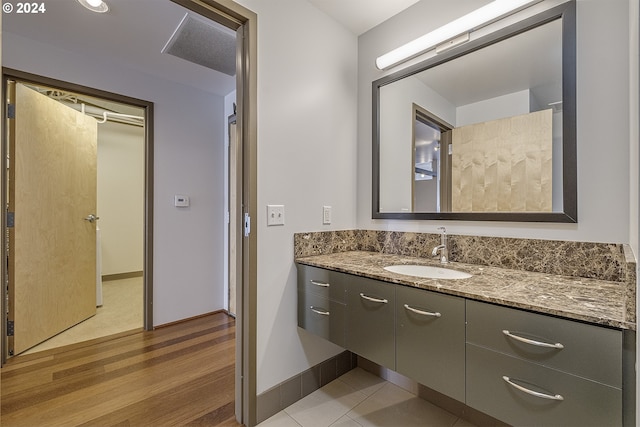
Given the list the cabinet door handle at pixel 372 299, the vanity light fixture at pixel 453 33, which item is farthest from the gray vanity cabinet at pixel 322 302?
the vanity light fixture at pixel 453 33

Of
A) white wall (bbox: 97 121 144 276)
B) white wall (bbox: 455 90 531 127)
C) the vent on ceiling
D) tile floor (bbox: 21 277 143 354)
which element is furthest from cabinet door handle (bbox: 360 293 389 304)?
white wall (bbox: 97 121 144 276)

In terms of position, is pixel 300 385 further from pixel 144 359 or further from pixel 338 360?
pixel 144 359

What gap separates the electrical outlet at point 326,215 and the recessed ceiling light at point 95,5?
1.81m

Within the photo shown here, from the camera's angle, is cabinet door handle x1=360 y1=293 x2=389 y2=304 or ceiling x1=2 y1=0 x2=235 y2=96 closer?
cabinet door handle x1=360 y1=293 x2=389 y2=304

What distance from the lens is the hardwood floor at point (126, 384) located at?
57.7 inches

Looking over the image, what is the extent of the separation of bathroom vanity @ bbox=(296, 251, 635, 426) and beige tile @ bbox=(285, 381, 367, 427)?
16.6 inches

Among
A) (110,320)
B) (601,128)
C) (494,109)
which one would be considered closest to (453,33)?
(494,109)

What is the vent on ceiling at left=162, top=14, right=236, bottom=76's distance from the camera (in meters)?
1.89

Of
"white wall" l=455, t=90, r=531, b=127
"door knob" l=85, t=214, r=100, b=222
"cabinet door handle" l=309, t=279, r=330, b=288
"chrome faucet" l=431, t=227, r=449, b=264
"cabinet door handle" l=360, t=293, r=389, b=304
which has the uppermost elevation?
"white wall" l=455, t=90, r=531, b=127

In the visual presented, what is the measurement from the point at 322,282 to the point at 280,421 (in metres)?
0.74

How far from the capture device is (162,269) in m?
2.58

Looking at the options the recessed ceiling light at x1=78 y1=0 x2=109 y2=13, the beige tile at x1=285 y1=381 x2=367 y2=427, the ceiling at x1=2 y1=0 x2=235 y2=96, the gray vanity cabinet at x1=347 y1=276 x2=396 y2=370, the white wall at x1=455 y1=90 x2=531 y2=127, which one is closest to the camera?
the gray vanity cabinet at x1=347 y1=276 x2=396 y2=370

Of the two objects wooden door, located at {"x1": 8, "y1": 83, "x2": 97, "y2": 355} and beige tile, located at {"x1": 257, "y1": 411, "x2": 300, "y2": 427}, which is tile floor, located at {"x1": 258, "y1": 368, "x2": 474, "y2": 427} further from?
wooden door, located at {"x1": 8, "y1": 83, "x2": 97, "y2": 355}

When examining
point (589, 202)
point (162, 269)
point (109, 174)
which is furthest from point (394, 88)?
point (109, 174)
